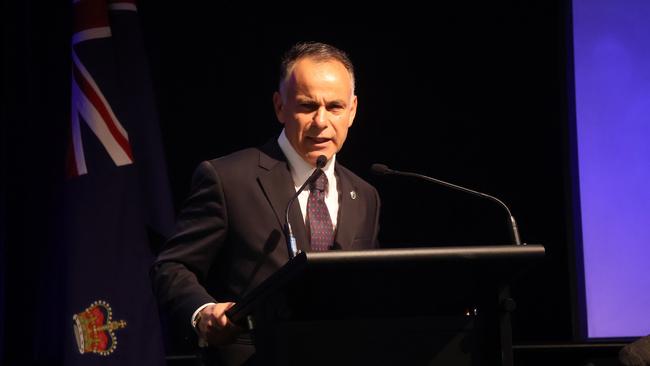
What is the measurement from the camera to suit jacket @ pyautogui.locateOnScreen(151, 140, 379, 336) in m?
2.37

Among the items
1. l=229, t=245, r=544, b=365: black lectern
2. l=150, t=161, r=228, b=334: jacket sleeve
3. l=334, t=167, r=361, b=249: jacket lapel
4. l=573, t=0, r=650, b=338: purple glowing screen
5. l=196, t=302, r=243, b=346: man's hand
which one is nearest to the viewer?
l=229, t=245, r=544, b=365: black lectern

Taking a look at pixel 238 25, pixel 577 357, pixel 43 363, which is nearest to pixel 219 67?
pixel 238 25

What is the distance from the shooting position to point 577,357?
3.93 meters

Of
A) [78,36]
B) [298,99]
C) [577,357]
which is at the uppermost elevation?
[78,36]

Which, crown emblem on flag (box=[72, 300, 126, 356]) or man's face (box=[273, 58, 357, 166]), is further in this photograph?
crown emblem on flag (box=[72, 300, 126, 356])

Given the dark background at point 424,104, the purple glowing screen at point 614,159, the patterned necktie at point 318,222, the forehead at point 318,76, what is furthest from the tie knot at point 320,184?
the purple glowing screen at point 614,159

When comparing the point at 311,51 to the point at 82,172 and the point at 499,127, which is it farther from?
the point at 499,127

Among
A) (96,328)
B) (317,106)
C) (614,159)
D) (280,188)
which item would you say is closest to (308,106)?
(317,106)

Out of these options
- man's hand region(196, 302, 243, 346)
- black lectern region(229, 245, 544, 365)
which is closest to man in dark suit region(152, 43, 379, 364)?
man's hand region(196, 302, 243, 346)

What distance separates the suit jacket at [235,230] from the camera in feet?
7.76

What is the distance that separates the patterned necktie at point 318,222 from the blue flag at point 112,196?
1.26 metres

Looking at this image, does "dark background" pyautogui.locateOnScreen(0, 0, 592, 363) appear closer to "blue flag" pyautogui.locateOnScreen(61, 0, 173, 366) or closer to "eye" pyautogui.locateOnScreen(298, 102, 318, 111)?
"blue flag" pyautogui.locateOnScreen(61, 0, 173, 366)

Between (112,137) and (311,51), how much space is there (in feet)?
4.15

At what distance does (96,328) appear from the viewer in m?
3.42
